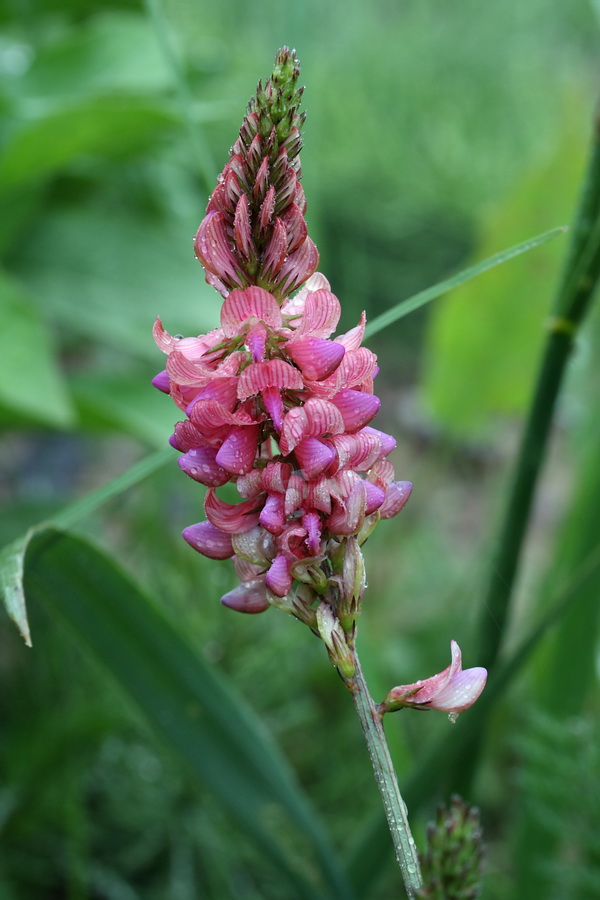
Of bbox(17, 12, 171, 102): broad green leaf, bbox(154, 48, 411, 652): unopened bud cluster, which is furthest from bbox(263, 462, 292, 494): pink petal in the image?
bbox(17, 12, 171, 102): broad green leaf

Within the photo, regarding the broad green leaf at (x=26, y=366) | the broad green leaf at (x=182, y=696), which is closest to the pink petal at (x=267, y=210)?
the broad green leaf at (x=182, y=696)

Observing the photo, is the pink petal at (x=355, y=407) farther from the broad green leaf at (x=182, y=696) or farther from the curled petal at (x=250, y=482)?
the broad green leaf at (x=182, y=696)

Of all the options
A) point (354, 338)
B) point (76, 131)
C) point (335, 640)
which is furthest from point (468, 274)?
point (76, 131)

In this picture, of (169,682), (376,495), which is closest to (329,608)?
(376,495)

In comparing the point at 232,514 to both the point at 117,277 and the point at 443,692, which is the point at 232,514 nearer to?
the point at 443,692

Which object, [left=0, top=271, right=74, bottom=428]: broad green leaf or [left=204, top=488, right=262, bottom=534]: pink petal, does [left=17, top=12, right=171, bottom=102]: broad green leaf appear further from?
[left=204, top=488, right=262, bottom=534]: pink petal

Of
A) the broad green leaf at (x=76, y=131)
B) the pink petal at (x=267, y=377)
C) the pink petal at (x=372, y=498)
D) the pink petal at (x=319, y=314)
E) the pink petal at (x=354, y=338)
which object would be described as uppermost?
the broad green leaf at (x=76, y=131)
